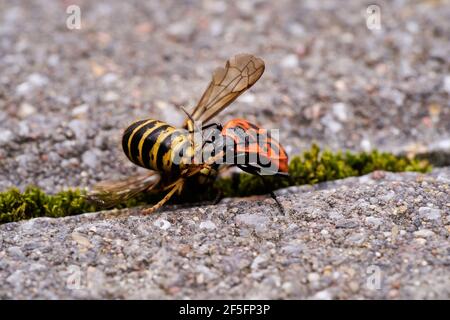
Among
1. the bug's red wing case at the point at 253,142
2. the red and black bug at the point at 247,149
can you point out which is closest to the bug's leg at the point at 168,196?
the red and black bug at the point at 247,149

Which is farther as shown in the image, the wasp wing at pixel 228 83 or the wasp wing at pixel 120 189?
the wasp wing at pixel 228 83

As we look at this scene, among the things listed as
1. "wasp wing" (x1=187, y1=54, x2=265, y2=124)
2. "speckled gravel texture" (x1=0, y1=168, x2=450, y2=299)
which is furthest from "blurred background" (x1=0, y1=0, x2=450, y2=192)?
"speckled gravel texture" (x1=0, y1=168, x2=450, y2=299)

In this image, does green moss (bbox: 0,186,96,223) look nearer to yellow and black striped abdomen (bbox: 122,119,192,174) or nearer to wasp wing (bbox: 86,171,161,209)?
wasp wing (bbox: 86,171,161,209)

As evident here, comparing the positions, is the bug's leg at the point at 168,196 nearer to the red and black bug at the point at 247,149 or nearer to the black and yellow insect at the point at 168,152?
the black and yellow insect at the point at 168,152

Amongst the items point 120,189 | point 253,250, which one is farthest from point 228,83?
point 253,250

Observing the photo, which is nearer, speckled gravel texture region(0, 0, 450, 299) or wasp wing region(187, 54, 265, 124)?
speckled gravel texture region(0, 0, 450, 299)
